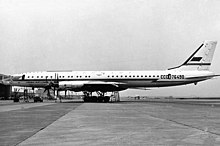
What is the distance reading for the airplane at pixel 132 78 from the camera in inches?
1437

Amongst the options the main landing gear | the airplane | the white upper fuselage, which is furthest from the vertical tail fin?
the main landing gear

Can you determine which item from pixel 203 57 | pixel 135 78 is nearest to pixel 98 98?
pixel 135 78

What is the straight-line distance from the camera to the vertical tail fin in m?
37.6

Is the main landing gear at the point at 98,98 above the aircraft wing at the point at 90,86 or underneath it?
Answer: underneath

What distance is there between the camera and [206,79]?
121 feet

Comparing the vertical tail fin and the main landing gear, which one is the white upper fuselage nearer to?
the vertical tail fin

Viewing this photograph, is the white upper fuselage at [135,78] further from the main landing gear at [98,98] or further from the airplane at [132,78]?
the main landing gear at [98,98]

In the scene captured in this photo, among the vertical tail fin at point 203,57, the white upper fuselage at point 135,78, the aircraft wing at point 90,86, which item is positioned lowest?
the aircraft wing at point 90,86

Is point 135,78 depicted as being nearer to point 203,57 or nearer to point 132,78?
point 132,78

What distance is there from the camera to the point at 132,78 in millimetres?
36875

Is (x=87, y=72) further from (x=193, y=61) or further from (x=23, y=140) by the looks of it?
(x=23, y=140)

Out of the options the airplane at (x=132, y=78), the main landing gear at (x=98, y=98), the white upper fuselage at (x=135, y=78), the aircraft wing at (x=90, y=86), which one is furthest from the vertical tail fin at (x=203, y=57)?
the main landing gear at (x=98, y=98)

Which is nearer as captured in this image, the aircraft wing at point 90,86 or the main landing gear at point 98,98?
the aircraft wing at point 90,86

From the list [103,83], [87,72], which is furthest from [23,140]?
[87,72]
